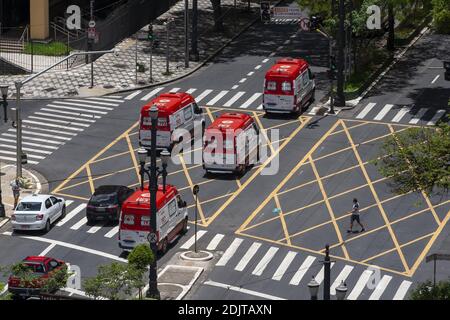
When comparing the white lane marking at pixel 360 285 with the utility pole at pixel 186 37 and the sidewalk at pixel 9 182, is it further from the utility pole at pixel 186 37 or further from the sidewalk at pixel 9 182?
the utility pole at pixel 186 37

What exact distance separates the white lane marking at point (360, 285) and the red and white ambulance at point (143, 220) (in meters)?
9.21

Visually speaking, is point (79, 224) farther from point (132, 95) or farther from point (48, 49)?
point (48, 49)

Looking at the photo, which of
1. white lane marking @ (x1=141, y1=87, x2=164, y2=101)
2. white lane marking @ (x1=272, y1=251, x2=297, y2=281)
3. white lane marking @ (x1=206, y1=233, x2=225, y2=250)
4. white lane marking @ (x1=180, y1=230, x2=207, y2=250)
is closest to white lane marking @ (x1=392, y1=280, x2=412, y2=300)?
white lane marking @ (x1=272, y1=251, x2=297, y2=281)

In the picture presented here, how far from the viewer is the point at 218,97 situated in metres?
81.4

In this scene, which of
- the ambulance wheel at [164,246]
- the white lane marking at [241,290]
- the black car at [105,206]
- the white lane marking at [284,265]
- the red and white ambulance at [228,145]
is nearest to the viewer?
the white lane marking at [241,290]

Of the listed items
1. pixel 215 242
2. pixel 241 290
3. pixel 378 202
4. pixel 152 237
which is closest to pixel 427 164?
pixel 241 290

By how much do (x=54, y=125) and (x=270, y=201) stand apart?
61.7 feet

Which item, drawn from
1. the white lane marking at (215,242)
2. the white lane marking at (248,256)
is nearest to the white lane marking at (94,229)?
the white lane marking at (215,242)

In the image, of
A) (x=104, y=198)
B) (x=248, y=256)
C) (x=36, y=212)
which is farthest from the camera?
(x=104, y=198)

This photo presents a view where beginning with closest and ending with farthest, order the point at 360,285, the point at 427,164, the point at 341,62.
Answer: the point at 427,164 → the point at 360,285 → the point at 341,62

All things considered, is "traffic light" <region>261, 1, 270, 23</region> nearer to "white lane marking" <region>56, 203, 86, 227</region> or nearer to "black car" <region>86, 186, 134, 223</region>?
"white lane marking" <region>56, 203, 86, 227</region>

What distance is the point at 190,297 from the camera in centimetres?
5244

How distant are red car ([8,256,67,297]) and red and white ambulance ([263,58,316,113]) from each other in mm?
25324

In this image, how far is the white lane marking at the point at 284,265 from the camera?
5478cm
